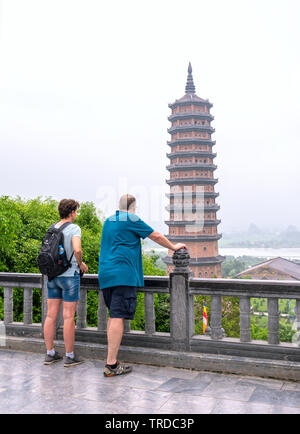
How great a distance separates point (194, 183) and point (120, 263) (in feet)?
159

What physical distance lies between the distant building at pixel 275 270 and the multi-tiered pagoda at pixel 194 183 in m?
14.0

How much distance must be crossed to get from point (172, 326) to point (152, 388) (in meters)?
0.99

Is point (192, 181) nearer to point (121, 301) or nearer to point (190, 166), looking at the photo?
point (190, 166)

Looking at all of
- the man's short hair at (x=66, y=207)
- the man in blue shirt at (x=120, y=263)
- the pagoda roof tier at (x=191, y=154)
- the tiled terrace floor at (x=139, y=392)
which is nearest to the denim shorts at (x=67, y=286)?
the man in blue shirt at (x=120, y=263)

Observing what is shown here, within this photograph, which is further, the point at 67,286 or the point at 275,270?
the point at 275,270

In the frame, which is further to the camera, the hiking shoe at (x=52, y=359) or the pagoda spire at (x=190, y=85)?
the pagoda spire at (x=190, y=85)

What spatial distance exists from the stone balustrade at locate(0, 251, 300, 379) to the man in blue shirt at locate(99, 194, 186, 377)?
0.61 metres

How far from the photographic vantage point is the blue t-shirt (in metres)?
4.53

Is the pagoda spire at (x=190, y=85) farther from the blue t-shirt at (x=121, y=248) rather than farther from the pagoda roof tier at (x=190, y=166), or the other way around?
the blue t-shirt at (x=121, y=248)

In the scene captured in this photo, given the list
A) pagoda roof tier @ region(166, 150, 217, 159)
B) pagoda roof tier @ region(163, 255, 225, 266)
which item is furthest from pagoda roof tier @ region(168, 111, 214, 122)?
pagoda roof tier @ region(163, 255, 225, 266)

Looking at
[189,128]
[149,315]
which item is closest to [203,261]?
[189,128]

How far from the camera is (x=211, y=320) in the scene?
5.04 metres

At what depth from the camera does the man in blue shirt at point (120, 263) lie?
14.9 ft
